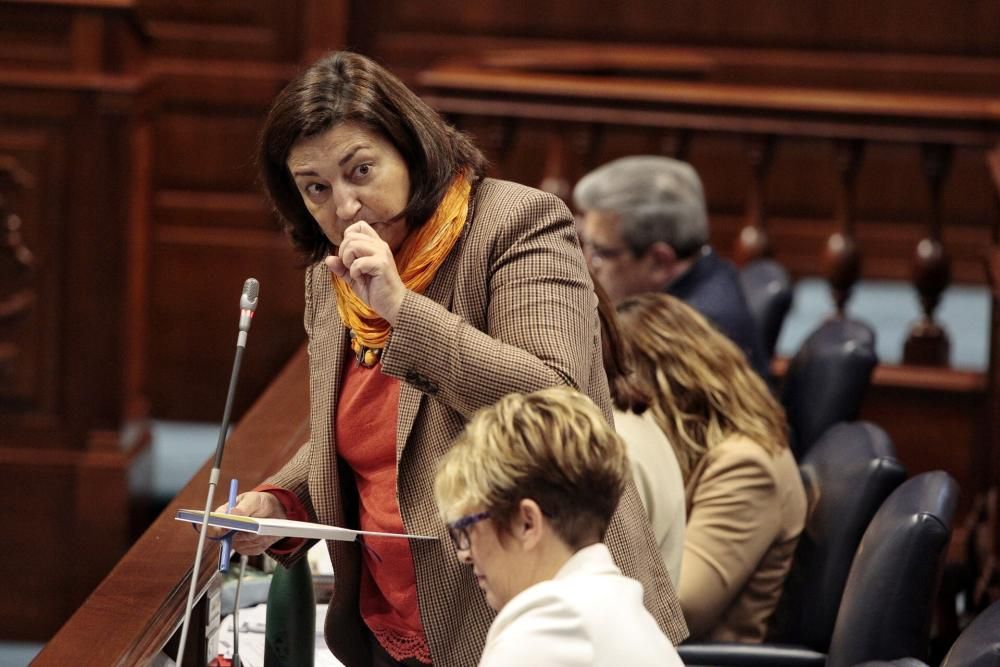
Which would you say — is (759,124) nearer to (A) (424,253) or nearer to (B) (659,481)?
(B) (659,481)

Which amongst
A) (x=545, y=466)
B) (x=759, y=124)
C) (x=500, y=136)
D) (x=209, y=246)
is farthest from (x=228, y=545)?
(x=209, y=246)

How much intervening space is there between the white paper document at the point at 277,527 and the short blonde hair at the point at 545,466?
230mm

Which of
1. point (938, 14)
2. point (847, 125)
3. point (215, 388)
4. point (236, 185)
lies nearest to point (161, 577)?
point (847, 125)

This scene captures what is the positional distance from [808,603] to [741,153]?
4063 millimetres

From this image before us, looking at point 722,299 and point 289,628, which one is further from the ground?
point 722,299

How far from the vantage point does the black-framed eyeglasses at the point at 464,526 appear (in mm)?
1484

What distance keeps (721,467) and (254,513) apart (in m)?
1.10

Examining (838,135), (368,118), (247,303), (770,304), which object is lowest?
(770,304)

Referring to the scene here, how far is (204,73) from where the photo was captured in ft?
20.9

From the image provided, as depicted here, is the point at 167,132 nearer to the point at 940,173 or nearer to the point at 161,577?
the point at 940,173

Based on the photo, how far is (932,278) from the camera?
4.60 meters

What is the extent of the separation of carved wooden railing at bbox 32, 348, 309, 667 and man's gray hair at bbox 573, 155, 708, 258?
1170mm

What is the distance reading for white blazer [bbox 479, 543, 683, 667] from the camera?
1384mm

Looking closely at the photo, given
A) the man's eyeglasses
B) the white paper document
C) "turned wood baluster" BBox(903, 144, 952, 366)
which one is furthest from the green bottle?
"turned wood baluster" BBox(903, 144, 952, 366)
